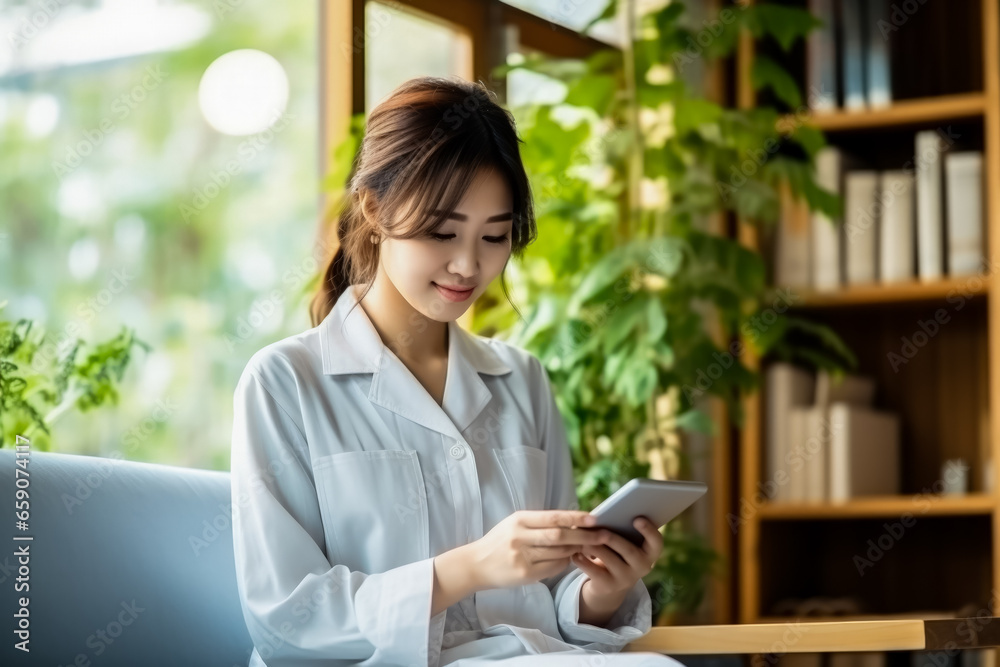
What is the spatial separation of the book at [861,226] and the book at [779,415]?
28cm

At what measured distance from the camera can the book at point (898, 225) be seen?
2.74 metres

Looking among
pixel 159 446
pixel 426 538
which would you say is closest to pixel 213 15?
pixel 159 446

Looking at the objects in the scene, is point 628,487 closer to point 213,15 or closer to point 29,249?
point 29,249

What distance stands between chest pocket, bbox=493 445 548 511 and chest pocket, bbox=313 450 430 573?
15 centimetres

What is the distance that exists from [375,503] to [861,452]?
5.72ft

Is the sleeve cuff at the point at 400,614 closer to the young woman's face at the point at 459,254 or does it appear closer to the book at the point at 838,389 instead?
the young woman's face at the point at 459,254

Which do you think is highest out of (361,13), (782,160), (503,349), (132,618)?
(361,13)

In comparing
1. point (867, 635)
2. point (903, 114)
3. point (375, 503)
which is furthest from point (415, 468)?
point (903, 114)

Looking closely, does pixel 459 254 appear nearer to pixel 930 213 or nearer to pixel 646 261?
pixel 646 261

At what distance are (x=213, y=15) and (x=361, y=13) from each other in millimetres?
306

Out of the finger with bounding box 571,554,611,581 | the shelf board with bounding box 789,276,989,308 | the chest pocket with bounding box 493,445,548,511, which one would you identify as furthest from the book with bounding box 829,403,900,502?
the finger with bounding box 571,554,611,581

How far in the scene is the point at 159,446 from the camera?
2188mm

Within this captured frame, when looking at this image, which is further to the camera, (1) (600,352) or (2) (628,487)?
(1) (600,352)

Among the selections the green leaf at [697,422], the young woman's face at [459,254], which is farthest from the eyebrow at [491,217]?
the green leaf at [697,422]
